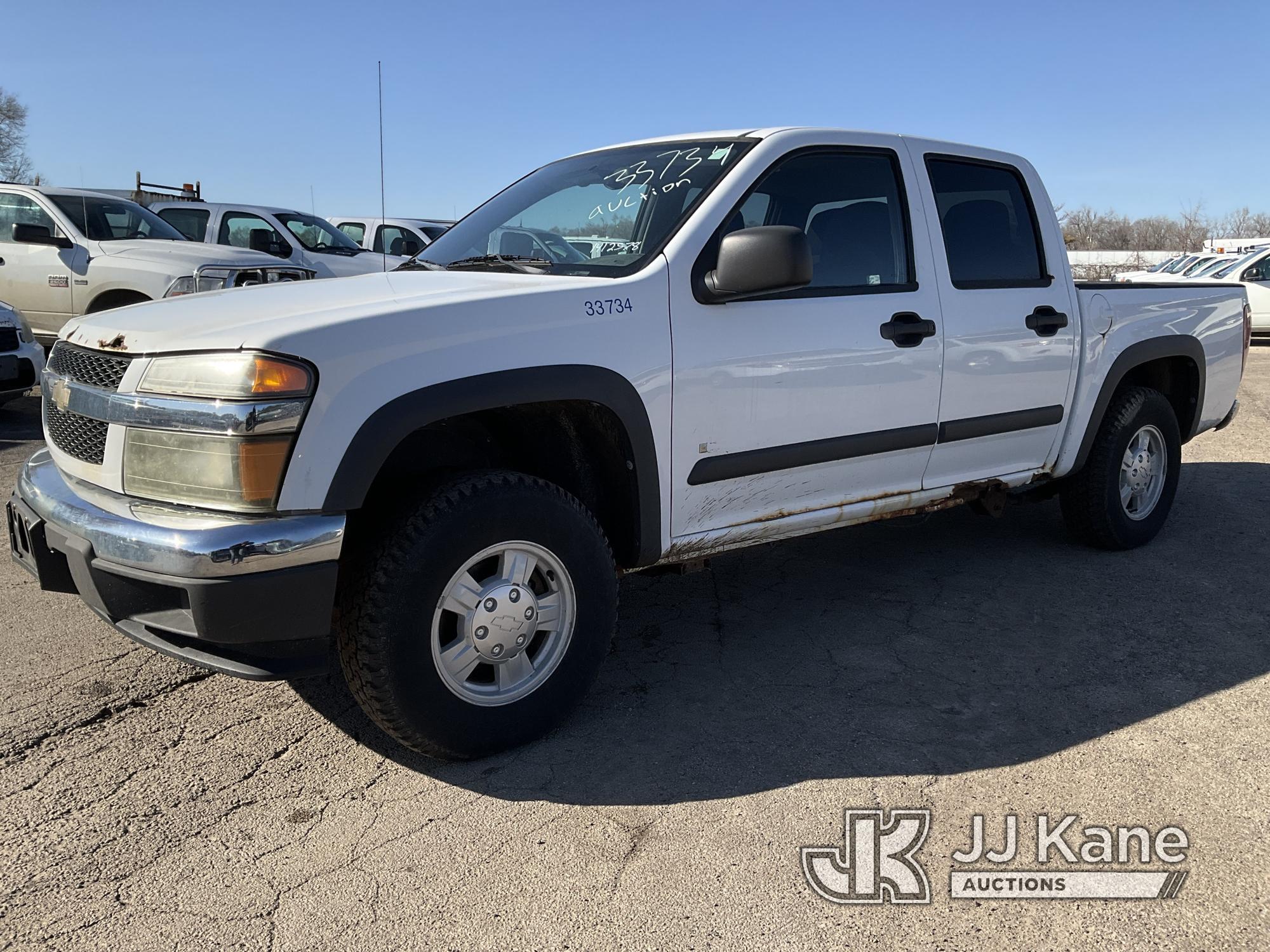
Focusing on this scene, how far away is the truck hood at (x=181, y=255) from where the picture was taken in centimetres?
852

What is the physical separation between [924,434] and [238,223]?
375 inches

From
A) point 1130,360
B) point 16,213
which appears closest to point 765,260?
point 1130,360

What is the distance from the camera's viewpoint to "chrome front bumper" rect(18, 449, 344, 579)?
246cm

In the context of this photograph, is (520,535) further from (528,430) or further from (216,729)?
(216,729)

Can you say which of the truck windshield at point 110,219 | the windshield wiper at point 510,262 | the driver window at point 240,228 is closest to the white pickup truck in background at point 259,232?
the driver window at point 240,228

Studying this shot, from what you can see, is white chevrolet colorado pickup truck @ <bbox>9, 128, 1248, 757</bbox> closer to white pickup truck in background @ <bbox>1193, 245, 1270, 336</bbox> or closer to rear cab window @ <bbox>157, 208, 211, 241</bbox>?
rear cab window @ <bbox>157, 208, 211, 241</bbox>

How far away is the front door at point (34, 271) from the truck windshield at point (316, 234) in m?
2.72

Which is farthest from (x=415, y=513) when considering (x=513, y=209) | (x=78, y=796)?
(x=513, y=209)

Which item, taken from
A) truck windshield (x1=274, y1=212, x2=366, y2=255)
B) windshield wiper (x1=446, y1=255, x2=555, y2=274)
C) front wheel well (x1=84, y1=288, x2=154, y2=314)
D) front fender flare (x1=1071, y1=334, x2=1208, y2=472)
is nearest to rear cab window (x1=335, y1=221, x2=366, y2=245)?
truck windshield (x1=274, y1=212, x2=366, y2=255)

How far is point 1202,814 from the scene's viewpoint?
2727 millimetres

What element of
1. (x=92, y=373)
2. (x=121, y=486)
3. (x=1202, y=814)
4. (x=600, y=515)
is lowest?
(x=1202, y=814)

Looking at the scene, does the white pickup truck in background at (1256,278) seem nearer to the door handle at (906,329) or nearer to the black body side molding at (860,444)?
the black body side molding at (860,444)

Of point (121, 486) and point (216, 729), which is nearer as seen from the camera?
point (121, 486)

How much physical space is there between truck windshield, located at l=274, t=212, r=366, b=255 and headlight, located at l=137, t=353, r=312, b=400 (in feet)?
31.5
